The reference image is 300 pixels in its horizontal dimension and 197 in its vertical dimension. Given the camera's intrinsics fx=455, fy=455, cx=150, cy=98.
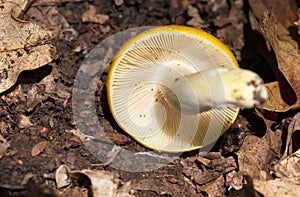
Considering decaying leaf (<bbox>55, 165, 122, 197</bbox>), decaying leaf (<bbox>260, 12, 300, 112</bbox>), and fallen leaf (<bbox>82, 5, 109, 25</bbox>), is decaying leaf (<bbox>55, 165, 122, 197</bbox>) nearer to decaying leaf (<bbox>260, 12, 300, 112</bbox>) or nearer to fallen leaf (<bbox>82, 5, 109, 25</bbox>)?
decaying leaf (<bbox>260, 12, 300, 112</bbox>)

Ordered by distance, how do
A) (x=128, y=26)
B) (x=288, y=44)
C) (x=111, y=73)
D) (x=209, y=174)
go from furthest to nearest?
1. (x=128, y=26)
2. (x=288, y=44)
3. (x=209, y=174)
4. (x=111, y=73)

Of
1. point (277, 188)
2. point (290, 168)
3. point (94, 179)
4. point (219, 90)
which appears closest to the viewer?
point (219, 90)

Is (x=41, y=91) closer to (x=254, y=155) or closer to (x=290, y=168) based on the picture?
(x=254, y=155)

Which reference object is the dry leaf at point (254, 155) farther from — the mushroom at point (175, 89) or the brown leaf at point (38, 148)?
the brown leaf at point (38, 148)

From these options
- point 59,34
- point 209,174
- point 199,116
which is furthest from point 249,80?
point 59,34

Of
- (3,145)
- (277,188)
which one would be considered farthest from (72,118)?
(277,188)

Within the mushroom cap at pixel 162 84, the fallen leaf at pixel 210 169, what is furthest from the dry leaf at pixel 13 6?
the fallen leaf at pixel 210 169

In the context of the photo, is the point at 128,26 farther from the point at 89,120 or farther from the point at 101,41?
the point at 89,120

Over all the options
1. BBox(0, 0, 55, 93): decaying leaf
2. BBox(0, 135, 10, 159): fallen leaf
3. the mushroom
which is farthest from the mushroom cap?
BBox(0, 135, 10, 159): fallen leaf
